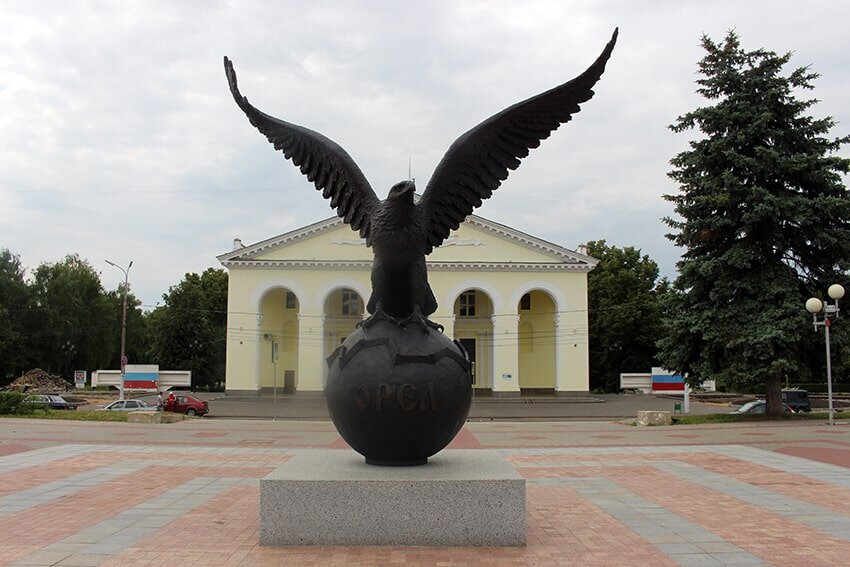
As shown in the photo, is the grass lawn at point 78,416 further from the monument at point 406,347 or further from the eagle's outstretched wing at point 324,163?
the monument at point 406,347

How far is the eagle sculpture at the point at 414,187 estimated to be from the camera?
6988mm

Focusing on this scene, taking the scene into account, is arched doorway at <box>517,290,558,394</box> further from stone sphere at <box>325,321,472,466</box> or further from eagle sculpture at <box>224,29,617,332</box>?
stone sphere at <box>325,321,472,466</box>

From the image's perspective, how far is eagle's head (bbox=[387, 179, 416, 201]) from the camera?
6730 mm

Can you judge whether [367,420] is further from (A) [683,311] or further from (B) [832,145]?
(B) [832,145]

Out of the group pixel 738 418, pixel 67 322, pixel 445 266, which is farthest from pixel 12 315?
pixel 738 418

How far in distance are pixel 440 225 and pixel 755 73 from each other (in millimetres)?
20883

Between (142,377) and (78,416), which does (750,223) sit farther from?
(142,377)

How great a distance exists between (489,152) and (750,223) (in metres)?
18.6

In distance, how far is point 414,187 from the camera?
21.9 ft

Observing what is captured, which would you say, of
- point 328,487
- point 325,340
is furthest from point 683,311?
point 325,340

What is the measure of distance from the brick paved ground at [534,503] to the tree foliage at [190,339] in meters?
40.3

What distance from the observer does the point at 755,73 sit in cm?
2372

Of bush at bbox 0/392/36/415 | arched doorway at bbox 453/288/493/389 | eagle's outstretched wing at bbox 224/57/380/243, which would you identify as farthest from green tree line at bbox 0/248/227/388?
eagle's outstretched wing at bbox 224/57/380/243

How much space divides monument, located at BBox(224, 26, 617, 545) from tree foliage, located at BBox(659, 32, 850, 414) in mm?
17828
